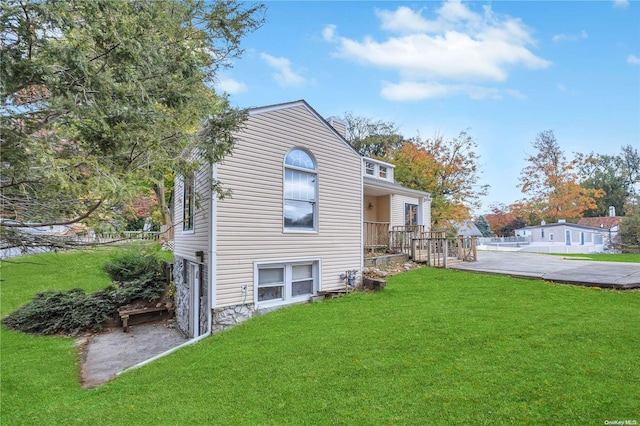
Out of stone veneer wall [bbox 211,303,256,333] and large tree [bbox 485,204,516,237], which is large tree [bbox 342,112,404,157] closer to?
stone veneer wall [bbox 211,303,256,333]

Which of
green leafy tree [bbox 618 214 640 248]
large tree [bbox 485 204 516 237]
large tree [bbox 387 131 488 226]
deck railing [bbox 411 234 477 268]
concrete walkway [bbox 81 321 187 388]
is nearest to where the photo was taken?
concrete walkway [bbox 81 321 187 388]

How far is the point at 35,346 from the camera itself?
7918 mm

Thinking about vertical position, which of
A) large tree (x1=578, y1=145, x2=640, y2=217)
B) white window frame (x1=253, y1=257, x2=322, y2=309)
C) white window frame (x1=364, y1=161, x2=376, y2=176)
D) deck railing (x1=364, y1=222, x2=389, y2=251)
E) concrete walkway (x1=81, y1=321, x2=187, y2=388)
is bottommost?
concrete walkway (x1=81, y1=321, x2=187, y2=388)

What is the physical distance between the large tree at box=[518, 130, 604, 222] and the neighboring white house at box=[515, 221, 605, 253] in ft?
5.48

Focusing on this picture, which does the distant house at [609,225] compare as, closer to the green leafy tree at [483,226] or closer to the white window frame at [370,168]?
the green leafy tree at [483,226]

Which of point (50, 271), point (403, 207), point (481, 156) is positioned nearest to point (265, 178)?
point (403, 207)

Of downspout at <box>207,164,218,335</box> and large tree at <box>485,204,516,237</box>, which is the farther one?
large tree at <box>485,204,516,237</box>

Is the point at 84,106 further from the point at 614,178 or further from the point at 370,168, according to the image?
the point at 614,178

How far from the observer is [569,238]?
1159 inches

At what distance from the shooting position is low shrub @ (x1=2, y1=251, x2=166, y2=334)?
30.9 ft

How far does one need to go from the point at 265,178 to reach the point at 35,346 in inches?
285

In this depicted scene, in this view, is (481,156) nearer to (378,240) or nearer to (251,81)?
(378,240)

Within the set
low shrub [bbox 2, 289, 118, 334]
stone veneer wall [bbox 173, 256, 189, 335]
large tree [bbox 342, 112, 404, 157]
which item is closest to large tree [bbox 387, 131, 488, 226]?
large tree [bbox 342, 112, 404, 157]

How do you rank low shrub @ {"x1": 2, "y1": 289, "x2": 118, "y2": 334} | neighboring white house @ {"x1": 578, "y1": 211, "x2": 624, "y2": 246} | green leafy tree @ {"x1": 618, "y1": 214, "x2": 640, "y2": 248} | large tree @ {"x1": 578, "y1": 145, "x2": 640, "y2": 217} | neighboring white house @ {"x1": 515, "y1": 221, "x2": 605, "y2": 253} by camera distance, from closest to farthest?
1. low shrub @ {"x1": 2, "y1": 289, "x2": 118, "y2": 334}
2. green leafy tree @ {"x1": 618, "y1": 214, "x2": 640, "y2": 248}
3. neighboring white house @ {"x1": 515, "y1": 221, "x2": 605, "y2": 253}
4. neighboring white house @ {"x1": 578, "y1": 211, "x2": 624, "y2": 246}
5. large tree @ {"x1": 578, "y1": 145, "x2": 640, "y2": 217}
